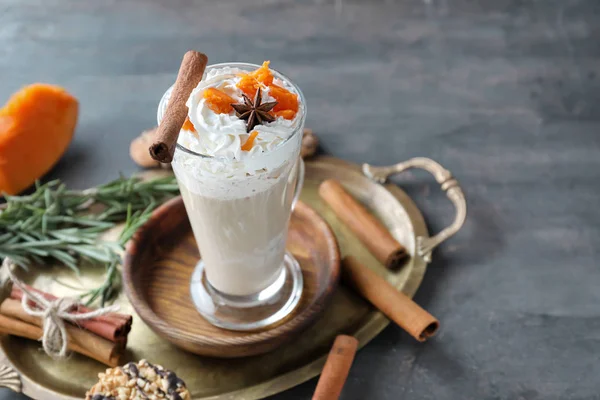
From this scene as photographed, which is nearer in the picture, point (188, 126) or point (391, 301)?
point (188, 126)

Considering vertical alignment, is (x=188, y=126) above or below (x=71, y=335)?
above

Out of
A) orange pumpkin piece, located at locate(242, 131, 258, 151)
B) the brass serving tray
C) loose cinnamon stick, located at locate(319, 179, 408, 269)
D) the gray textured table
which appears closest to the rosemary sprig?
the brass serving tray

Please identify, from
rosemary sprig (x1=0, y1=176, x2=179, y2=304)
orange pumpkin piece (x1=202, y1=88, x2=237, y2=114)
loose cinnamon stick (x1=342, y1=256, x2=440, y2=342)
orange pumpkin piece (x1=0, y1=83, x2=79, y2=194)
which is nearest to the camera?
orange pumpkin piece (x1=202, y1=88, x2=237, y2=114)

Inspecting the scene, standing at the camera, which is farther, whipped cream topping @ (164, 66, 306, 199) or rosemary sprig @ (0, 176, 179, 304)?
rosemary sprig @ (0, 176, 179, 304)

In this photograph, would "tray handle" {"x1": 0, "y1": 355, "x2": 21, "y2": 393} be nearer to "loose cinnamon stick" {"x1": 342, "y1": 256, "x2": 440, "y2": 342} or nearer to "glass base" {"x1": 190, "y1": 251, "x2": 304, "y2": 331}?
"glass base" {"x1": 190, "y1": 251, "x2": 304, "y2": 331}

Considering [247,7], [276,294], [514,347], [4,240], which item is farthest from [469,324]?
[247,7]

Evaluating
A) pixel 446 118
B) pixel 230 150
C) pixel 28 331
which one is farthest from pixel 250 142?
pixel 446 118

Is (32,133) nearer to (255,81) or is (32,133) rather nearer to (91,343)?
(91,343)
